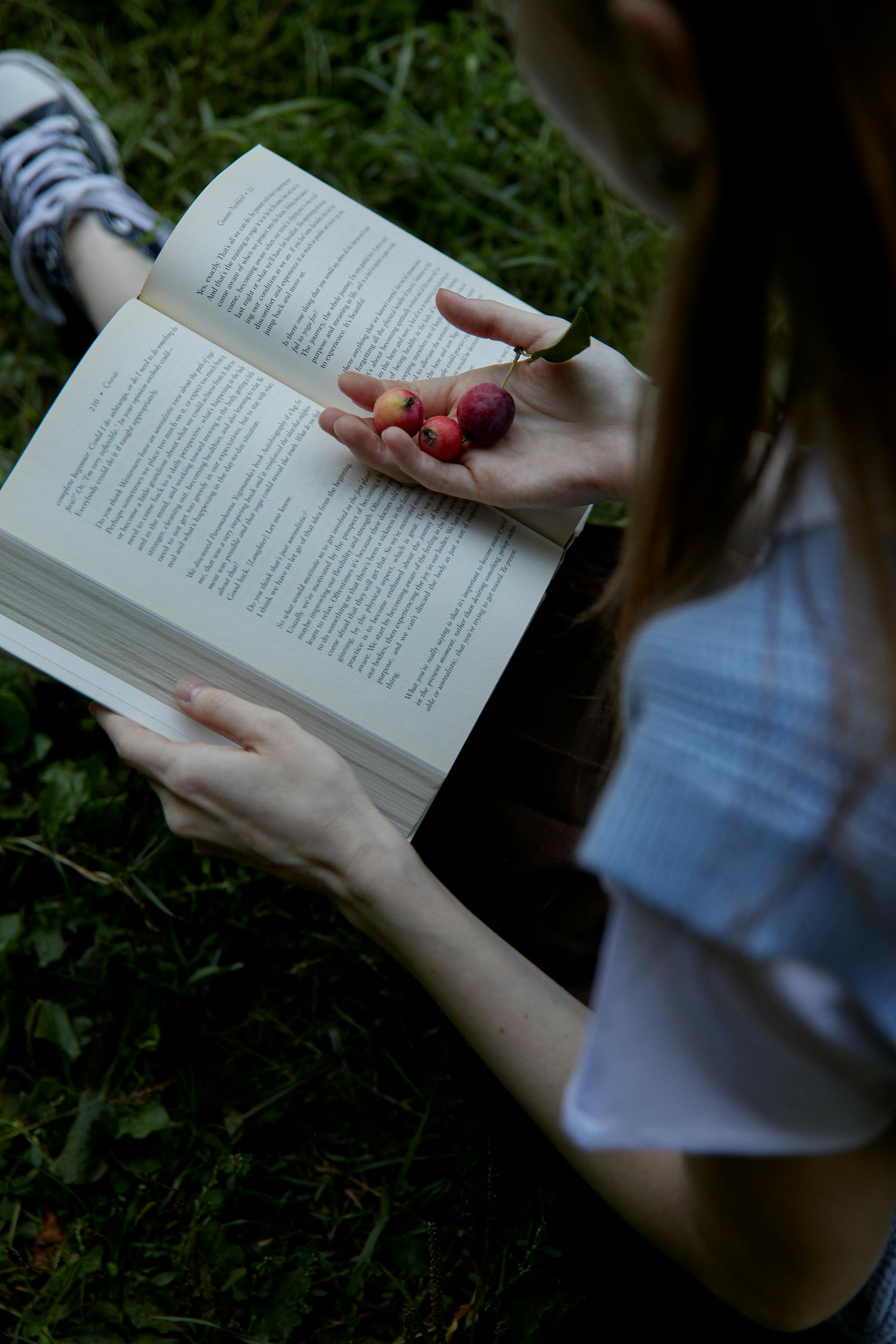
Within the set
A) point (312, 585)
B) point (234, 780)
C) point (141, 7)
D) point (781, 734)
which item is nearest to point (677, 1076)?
point (781, 734)

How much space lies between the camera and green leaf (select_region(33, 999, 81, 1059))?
164 centimetres

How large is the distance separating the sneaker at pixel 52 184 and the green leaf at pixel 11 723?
0.84 m

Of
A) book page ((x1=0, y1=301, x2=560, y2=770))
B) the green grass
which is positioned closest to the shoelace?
the green grass

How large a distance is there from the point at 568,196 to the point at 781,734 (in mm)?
2059

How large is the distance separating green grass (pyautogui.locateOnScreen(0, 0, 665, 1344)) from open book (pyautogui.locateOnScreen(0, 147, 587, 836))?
0.58 meters

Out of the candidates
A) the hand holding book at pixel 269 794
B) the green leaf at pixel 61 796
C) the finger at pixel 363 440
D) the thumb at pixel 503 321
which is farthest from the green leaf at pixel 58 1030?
the thumb at pixel 503 321

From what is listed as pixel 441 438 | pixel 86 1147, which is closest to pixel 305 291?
pixel 441 438

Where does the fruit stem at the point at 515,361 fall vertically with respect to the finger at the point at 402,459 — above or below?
above

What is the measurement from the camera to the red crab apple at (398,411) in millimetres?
1341

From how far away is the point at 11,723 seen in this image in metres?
1.77

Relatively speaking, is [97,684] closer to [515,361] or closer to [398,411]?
[398,411]

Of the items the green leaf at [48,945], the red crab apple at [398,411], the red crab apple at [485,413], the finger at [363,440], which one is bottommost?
the green leaf at [48,945]

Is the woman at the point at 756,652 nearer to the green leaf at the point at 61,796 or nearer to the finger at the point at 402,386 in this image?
the finger at the point at 402,386

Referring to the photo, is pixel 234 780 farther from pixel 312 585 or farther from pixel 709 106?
pixel 709 106
